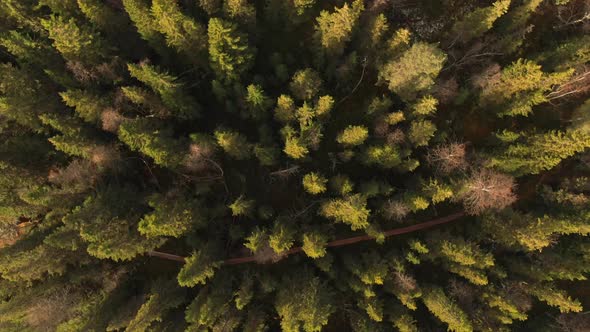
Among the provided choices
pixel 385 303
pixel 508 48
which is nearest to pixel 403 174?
pixel 385 303

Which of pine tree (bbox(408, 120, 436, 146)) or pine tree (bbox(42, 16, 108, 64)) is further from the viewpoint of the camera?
pine tree (bbox(408, 120, 436, 146))

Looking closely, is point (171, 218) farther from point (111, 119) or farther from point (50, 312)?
point (50, 312)

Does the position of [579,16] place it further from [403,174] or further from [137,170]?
[137,170]

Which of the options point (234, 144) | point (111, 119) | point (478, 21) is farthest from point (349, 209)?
point (111, 119)

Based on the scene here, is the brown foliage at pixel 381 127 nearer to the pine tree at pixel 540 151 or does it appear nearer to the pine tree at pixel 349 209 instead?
the pine tree at pixel 349 209

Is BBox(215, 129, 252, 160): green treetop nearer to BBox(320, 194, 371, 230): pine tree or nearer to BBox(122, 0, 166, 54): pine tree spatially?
BBox(320, 194, 371, 230): pine tree

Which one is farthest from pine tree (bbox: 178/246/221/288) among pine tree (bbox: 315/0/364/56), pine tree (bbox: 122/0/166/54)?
pine tree (bbox: 315/0/364/56)
